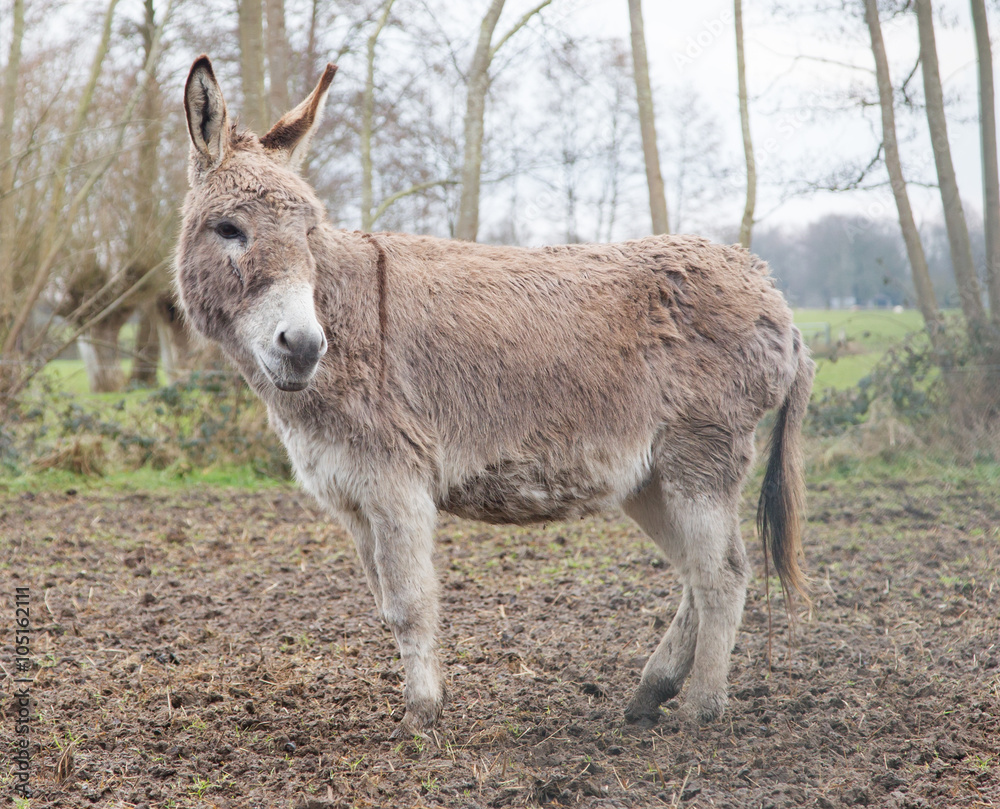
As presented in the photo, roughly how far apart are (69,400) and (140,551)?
3861 millimetres

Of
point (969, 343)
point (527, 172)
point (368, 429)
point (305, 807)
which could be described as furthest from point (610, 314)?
point (527, 172)

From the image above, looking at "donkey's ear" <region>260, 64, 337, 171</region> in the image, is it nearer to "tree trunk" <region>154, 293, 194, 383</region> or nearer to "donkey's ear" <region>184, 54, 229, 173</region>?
"donkey's ear" <region>184, 54, 229, 173</region>

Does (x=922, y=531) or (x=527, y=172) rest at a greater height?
(x=527, y=172)

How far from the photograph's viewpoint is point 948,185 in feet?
29.8

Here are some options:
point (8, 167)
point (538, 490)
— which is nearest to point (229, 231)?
point (538, 490)

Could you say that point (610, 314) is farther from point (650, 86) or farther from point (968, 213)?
point (968, 213)

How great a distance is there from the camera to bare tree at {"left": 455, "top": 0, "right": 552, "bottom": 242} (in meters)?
8.02

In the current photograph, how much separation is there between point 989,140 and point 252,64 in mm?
8433

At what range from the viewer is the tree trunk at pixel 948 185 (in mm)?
8906

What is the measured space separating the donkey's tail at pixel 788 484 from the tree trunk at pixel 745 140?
5361 millimetres

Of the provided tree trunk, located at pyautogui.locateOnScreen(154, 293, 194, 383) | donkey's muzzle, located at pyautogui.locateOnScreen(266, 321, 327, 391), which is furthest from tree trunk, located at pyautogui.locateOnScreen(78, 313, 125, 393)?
donkey's muzzle, located at pyautogui.locateOnScreen(266, 321, 327, 391)

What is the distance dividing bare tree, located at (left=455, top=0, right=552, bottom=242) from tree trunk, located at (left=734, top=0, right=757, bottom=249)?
8.73ft

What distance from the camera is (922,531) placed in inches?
244

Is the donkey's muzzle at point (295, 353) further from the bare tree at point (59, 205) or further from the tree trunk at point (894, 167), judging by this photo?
the tree trunk at point (894, 167)
